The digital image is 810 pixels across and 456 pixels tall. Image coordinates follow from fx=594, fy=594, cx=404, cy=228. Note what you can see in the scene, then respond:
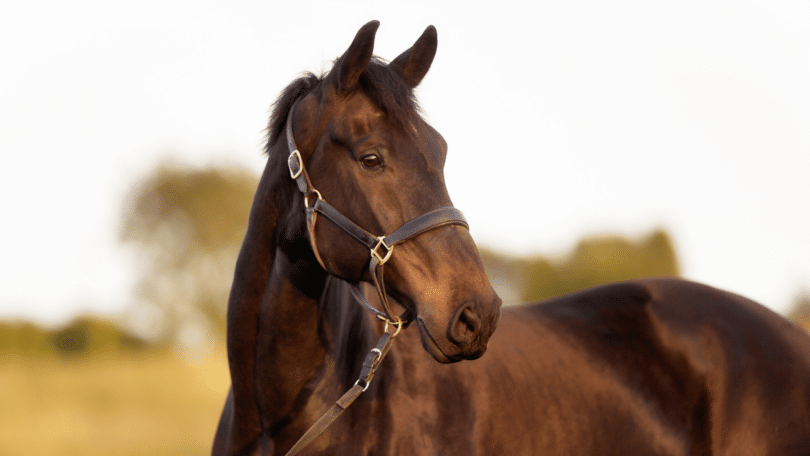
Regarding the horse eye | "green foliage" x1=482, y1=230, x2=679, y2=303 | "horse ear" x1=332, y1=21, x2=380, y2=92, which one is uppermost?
"horse ear" x1=332, y1=21, x2=380, y2=92

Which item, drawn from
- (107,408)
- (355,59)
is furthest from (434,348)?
(107,408)

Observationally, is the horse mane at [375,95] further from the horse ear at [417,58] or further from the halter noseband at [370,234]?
the halter noseband at [370,234]

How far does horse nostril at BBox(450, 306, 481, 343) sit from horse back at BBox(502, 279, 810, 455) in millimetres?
1553

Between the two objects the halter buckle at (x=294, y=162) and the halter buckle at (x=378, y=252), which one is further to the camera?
the halter buckle at (x=294, y=162)

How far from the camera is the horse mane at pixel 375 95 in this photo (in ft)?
8.84

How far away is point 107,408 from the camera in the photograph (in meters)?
12.3

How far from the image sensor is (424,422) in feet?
9.50

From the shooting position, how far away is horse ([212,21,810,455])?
251cm

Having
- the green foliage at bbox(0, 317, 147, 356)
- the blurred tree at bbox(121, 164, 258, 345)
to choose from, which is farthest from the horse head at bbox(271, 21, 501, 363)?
the blurred tree at bbox(121, 164, 258, 345)

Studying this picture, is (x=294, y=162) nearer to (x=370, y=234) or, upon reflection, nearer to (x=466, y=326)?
(x=370, y=234)

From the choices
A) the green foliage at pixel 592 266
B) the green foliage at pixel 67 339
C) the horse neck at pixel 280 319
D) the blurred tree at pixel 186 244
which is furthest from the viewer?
the green foliage at pixel 592 266

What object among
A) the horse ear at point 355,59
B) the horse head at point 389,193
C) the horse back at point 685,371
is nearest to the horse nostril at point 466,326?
the horse head at point 389,193

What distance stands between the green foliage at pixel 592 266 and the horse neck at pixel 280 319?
34597 mm

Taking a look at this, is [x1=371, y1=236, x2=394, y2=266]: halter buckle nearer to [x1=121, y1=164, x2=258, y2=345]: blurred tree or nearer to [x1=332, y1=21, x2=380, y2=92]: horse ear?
[x1=332, y1=21, x2=380, y2=92]: horse ear
